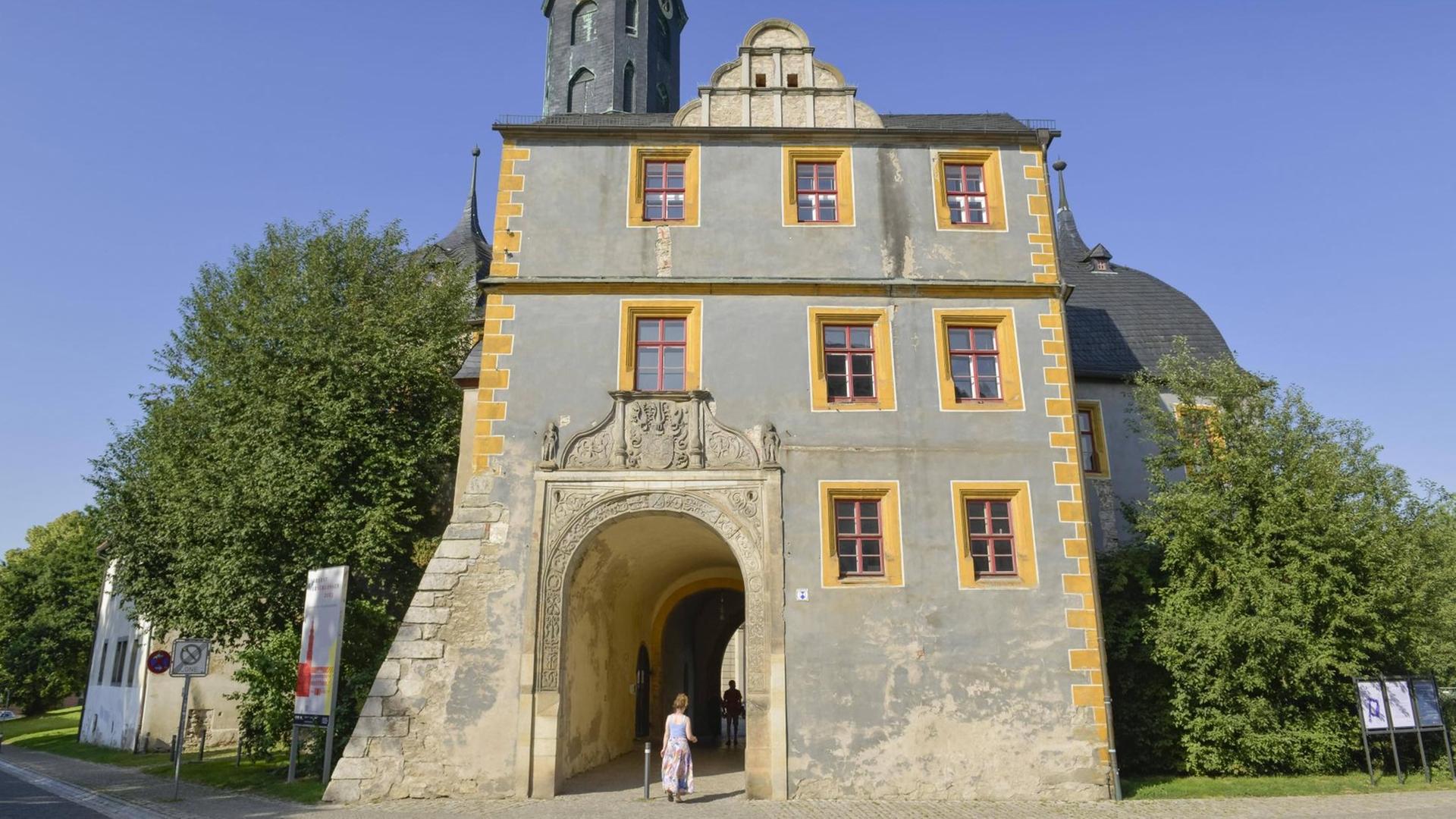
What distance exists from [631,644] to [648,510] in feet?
18.4

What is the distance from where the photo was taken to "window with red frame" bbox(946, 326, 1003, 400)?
15.2m

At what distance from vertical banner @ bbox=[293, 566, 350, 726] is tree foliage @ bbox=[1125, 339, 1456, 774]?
40.0 ft

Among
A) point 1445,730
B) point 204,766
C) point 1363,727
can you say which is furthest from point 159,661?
point 1445,730

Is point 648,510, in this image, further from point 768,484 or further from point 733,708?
point 733,708

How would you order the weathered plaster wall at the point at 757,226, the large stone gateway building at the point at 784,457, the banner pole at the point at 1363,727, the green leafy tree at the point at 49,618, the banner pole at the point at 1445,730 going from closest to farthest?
the large stone gateway building at the point at 784,457, the banner pole at the point at 1363,727, the banner pole at the point at 1445,730, the weathered plaster wall at the point at 757,226, the green leafy tree at the point at 49,618

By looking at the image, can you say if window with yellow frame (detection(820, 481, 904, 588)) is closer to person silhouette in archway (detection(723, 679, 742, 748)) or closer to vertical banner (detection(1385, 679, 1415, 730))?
vertical banner (detection(1385, 679, 1415, 730))

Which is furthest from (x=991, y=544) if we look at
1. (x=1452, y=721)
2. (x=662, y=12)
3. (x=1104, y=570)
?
(x=662, y=12)

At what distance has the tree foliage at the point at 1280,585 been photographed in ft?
46.9

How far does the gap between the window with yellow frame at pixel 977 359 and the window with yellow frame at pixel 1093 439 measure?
16.9 feet

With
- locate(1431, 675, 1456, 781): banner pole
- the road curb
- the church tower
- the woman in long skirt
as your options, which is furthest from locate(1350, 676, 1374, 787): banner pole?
the church tower

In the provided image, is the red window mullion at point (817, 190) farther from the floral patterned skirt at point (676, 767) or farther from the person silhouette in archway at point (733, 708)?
the person silhouette in archway at point (733, 708)

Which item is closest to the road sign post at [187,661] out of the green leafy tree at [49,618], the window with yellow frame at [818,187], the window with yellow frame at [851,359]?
the window with yellow frame at [851,359]

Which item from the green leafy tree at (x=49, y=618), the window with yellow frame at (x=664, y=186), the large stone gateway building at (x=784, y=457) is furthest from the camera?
the green leafy tree at (x=49, y=618)

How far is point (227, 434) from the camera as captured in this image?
62.4 feet
